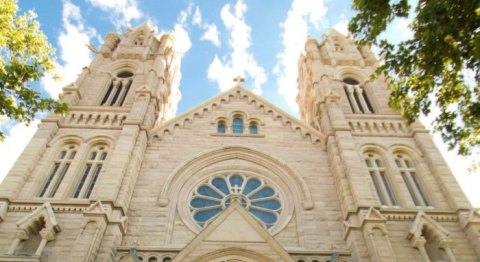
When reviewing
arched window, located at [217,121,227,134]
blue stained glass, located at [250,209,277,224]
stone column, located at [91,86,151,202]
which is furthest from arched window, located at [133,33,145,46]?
blue stained glass, located at [250,209,277,224]

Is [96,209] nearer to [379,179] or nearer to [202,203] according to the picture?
[202,203]

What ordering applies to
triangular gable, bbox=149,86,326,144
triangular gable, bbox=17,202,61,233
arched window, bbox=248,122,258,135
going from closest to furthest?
triangular gable, bbox=17,202,61,233 < triangular gable, bbox=149,86,326,144 < arched window, bbox=248,122,258,135

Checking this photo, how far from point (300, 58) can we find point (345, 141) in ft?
42.6

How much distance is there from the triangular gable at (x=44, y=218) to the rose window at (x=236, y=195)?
490 cm

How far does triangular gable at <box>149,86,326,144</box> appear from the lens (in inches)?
746

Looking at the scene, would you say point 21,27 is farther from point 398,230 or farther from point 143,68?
point 398,230

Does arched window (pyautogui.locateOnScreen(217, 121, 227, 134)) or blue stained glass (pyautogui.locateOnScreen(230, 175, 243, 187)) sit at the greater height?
arched window (pyautogui.locateOnScreen(217, 121, 227, 134))

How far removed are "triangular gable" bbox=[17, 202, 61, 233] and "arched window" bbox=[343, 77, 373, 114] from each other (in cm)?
1465

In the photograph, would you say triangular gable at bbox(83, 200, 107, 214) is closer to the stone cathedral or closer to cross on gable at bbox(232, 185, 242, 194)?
the stone cathedral

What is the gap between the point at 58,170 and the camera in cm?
1645

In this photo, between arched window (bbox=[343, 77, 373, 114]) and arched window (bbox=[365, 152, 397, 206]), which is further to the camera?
arched window (bbox=[343, 77, 373, 114])

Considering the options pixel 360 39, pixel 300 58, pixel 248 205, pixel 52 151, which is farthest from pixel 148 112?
pixel 300 58

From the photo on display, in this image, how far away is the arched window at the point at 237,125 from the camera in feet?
64.7

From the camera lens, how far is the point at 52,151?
17.1m
